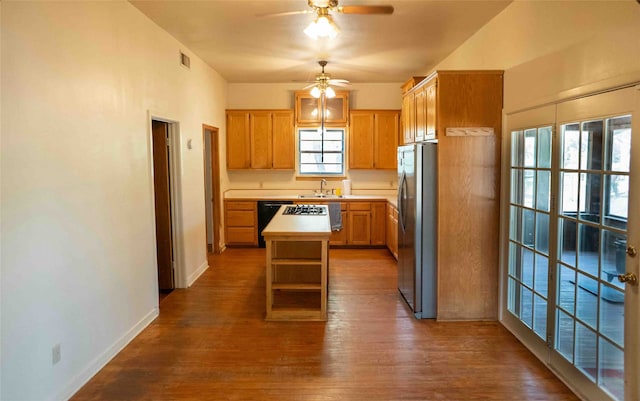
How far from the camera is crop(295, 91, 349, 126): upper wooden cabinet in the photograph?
7.06 m

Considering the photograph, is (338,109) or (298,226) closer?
(298,226)

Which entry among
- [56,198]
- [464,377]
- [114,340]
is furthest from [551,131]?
[114,340]

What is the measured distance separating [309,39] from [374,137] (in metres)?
2.84

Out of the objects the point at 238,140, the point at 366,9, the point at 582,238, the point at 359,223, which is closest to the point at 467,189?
the point at 582,238

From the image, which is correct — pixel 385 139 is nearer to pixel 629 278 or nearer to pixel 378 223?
pixel 378 223

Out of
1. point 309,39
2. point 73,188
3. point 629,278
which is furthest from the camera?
point 309,39

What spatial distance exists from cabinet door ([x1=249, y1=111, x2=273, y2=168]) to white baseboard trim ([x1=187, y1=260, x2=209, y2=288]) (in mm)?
2143

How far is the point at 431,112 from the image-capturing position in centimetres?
392

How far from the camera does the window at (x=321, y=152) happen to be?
740cm

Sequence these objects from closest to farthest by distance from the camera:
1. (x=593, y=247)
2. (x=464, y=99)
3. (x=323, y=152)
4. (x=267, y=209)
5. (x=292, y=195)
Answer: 1. (x=593, y=247)
2. (x=464, y=99)
3. (x=267, y=209)
4. (x=292, y=195)
5. (x=323, y=152)

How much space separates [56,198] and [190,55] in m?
3.09

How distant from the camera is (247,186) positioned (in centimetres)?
746

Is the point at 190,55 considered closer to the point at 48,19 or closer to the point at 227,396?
the point at 48,19

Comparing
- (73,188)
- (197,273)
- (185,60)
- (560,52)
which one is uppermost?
(185,60)
